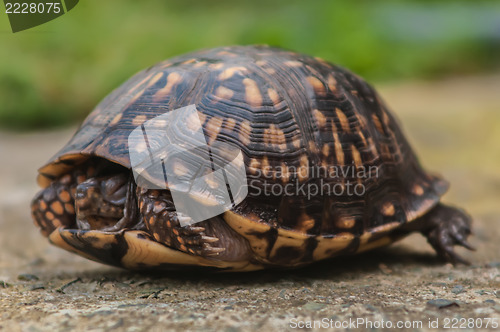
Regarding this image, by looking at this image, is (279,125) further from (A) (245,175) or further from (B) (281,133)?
(A) (245,175)

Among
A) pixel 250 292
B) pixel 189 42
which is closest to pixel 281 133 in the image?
pixel 250 292

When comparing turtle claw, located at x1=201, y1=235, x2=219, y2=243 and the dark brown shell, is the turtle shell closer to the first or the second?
the dark brown shell

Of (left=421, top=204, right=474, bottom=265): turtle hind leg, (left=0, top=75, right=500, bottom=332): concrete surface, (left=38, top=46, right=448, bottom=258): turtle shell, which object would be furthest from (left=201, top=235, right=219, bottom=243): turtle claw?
(left=421, top=204, right=474, bottom=265): turtle hind leg

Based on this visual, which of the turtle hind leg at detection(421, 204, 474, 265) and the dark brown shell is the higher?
the dark brown shell

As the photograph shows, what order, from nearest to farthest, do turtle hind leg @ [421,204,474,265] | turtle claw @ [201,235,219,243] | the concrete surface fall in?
the concrete surface, turtle claw @ [201,235,219,243], turtle hind leg @ [421,204,474,265]

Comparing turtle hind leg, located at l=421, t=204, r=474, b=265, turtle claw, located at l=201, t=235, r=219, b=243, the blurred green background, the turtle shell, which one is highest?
the blurred green background

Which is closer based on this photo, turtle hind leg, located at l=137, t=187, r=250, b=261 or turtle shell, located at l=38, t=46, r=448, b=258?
turtle hind leg, located at l=137, t=187, r=250, b=261


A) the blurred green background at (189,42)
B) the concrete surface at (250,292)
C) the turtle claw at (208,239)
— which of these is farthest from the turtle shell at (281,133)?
the blurred green background at (189,42)

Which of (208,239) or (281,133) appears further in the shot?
(281,133)
